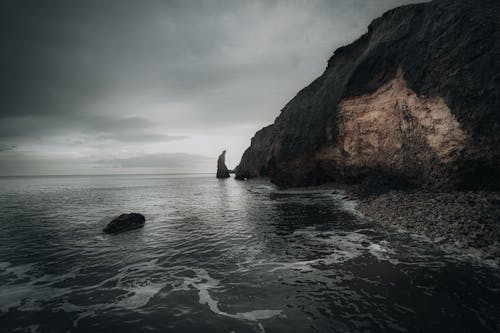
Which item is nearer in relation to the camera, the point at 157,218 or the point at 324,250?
the point at 324,250

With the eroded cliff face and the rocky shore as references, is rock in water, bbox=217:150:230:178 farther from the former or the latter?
the rocky shore

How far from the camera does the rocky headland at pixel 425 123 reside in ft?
45.0

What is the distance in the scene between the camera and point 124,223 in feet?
56.7

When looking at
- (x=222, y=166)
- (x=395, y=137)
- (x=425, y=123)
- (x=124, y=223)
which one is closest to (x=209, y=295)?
(x=124, y=223)

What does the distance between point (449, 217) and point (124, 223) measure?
19831 mm

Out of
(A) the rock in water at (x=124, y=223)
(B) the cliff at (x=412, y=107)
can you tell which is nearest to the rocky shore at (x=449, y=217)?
(B) the cliff at (x=412, y=107)

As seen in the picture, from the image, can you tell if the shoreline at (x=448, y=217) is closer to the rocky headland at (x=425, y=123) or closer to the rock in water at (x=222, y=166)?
the rocky headland at (x=425, y=123)

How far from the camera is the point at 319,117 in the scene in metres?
33.8

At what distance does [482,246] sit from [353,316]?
7108 millimetres

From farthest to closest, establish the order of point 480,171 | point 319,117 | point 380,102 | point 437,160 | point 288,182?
point 288,182, point 319,117, point 380,102, point 437,160, point 480,171

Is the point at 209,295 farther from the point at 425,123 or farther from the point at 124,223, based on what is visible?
the point at 425,123

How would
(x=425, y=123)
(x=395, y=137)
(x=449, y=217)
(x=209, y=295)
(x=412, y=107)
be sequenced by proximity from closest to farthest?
(x=209, y=295), (x=449, y=217), (x=425, y=123), (x=412, y=107), (x=395, y=137)

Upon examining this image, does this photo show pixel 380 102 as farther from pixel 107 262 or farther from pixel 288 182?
pixel 107 262

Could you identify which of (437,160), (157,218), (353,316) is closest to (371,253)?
(353,316)
